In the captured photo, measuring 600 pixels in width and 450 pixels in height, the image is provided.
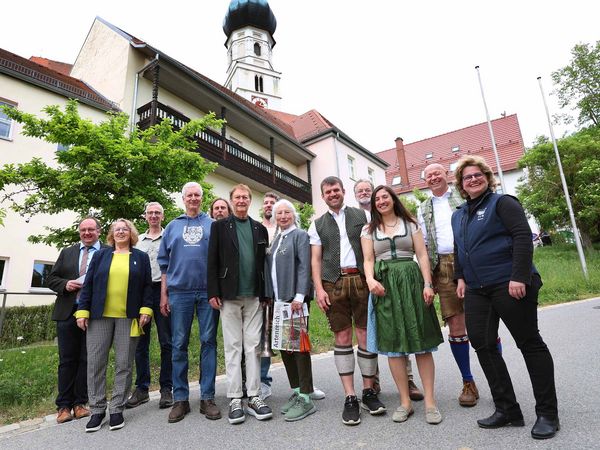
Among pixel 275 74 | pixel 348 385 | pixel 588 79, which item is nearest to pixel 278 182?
pixel 348 385

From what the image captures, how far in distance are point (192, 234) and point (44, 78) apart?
1252 cm

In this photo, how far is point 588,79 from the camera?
90.1ft

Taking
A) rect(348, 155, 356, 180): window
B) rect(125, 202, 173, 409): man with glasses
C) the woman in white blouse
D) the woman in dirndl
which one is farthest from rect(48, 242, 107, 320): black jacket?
rect(348, 155, 356, 180): window

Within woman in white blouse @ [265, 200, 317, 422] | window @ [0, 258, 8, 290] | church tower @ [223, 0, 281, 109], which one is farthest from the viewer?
church tower @ [223, 0, 281, 109]

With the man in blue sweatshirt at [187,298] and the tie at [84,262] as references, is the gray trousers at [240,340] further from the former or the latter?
the tie at [84,262]

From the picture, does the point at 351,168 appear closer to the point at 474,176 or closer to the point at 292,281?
the point at 292,281

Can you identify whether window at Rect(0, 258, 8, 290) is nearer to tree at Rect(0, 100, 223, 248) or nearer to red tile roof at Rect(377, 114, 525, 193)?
tree at Rect(0, 100, 223, 248)

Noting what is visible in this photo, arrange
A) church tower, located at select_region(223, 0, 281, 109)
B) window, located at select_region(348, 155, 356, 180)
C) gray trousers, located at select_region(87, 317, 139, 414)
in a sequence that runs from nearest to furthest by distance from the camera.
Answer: gray trousers, located at select_region(87, 317, 139, 414), window, located at select_region(348, 155, 356, 180), church tower, located at select_region(223, 0, 281, 109)

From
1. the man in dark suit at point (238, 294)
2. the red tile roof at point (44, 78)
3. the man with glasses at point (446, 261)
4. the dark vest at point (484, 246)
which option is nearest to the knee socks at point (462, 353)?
the man with glasses at point (446, 261)

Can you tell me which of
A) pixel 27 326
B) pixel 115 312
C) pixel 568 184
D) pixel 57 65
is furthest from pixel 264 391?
pixel 568 184

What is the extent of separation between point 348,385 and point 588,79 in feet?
112

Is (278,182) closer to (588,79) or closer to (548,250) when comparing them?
(548,250)

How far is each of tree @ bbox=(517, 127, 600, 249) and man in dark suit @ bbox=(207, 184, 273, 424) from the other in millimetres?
22196

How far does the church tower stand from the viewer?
117 ft
